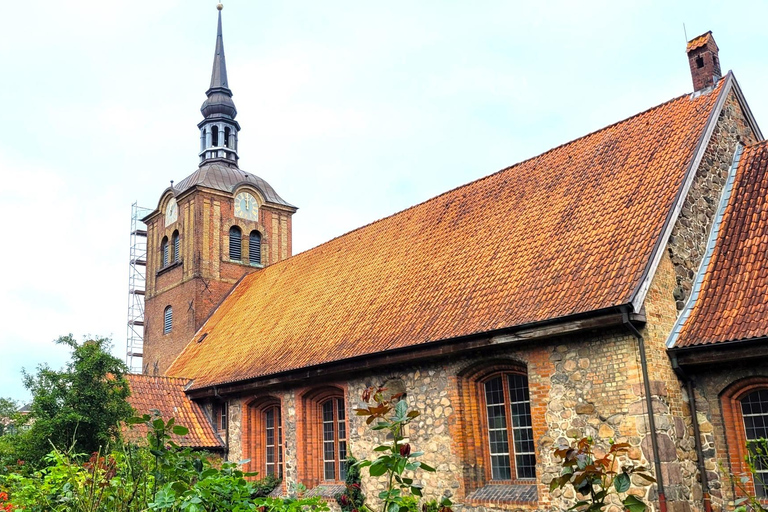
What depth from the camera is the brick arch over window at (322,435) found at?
602 inches

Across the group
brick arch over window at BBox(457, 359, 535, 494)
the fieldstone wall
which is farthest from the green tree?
the fieldstone wall

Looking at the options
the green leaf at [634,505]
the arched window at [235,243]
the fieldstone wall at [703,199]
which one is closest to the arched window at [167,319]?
the arched window at [235,243]

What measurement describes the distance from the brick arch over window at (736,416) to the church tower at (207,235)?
17.9 m

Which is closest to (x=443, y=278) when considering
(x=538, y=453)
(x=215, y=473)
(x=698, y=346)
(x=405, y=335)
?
(x=405, y=335)

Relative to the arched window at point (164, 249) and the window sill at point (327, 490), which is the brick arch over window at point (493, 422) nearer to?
the window sill at point (327, 490)

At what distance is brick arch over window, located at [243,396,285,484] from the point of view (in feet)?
56.5

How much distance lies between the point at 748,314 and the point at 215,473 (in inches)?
320

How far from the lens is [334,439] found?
15.4m

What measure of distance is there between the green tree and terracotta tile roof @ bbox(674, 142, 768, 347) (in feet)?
34.6

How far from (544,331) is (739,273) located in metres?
3.09

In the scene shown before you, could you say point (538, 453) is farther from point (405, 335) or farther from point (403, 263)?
point (403, 263)

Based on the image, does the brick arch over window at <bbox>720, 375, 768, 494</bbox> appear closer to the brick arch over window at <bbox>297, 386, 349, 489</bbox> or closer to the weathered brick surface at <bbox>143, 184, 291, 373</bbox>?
the brick arch over window at <bbox>297, 386, 349, 489</bbox>

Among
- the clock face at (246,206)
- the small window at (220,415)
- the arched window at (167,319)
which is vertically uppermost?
the clock face at (246,206)

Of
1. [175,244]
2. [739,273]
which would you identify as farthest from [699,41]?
[175,244]
